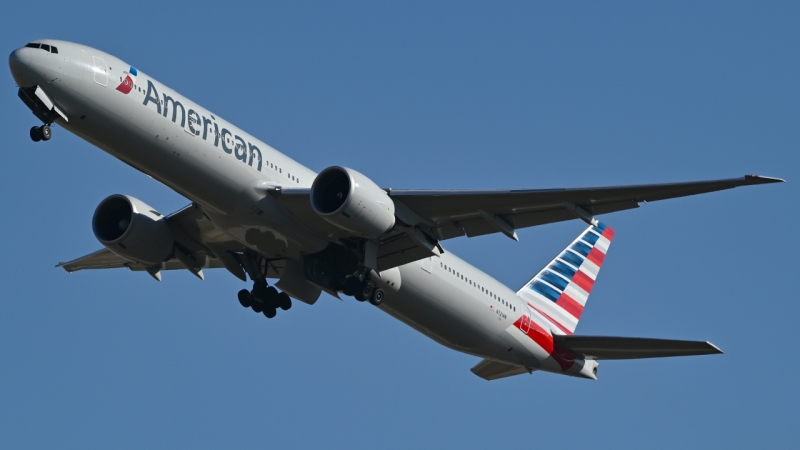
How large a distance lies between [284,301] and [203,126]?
792cm

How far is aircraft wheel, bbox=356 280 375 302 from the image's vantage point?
3045cm

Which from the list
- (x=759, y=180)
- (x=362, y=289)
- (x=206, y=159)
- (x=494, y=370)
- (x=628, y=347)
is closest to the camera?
(x=759, y=180)

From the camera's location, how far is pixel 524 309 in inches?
1401

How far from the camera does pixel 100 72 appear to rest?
26.4m

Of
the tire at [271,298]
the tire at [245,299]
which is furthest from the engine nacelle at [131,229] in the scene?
the tire at [271,298]

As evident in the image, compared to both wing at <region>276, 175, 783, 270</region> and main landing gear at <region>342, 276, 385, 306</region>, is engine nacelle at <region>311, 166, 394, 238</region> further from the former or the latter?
main landing gear at <region>342, 276, 385, 306</region>

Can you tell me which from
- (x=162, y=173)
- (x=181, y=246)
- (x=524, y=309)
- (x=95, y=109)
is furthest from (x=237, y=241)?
(x=524, y=309)

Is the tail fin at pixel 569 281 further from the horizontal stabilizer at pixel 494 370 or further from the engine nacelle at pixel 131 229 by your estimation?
the engine nacelle at pixel 131 229

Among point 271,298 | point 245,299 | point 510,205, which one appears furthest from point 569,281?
point 245,299

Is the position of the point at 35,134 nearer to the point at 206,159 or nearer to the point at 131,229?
the point at 206,159

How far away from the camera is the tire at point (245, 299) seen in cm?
3406

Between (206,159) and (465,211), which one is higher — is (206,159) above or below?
below

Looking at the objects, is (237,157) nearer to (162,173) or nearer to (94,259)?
(162,173)

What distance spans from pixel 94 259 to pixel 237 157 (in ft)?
36.0
